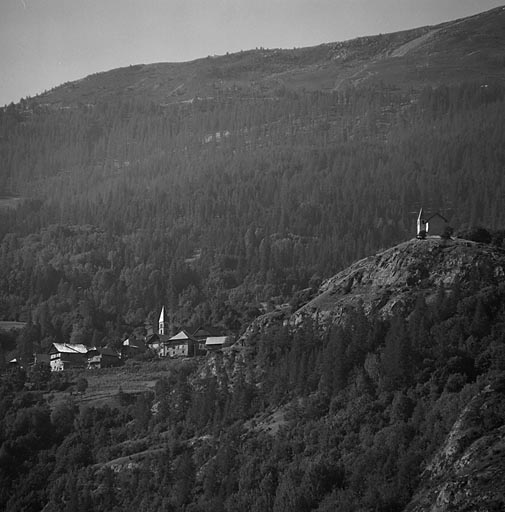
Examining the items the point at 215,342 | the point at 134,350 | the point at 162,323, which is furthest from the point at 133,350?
the point at 162,323

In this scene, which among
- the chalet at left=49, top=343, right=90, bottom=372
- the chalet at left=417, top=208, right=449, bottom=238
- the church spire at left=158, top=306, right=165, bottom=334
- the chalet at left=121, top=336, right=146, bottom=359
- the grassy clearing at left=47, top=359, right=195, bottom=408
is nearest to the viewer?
the chalet at left=417, top=208, right=449, bottom=238

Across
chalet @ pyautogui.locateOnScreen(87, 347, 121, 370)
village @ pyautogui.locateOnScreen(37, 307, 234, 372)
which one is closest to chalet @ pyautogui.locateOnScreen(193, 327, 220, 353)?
village @ pyautogui.locateOnScreen(37, 307, 234, 372)

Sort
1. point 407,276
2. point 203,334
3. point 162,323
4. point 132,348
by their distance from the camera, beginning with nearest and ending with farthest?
point 407,276, point 203,334, point 132,348, point 162,323

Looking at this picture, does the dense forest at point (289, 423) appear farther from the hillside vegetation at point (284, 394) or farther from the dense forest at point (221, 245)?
the dense forest at point (221, 245)

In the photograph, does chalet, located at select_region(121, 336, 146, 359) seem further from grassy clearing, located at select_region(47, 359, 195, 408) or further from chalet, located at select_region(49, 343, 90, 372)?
chalet, located at select_region(49, 343, 90, 372)

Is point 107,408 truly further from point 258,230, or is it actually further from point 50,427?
point 258,230

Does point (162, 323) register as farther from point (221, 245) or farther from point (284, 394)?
point (284, 394)

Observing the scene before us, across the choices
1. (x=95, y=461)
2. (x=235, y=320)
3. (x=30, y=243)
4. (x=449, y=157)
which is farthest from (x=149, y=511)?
(x=449, y=157)
